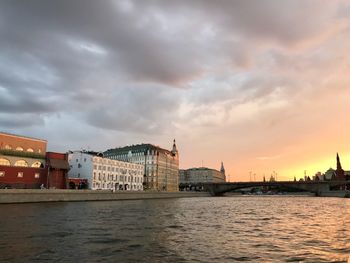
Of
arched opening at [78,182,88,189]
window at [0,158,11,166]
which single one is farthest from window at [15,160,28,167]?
arched opening at [78,182,88,189]

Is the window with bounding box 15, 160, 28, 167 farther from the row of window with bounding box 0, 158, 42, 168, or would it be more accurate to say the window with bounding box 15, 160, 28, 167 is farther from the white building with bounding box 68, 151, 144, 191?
the white building with bounding box 68, 151, 144, 191

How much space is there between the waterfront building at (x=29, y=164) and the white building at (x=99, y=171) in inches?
755

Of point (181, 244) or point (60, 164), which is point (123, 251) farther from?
point (60, 164)

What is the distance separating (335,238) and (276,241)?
21.3 feet

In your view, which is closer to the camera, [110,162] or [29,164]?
[29,164]

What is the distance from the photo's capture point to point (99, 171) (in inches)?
5640

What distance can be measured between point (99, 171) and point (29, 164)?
3936 centimetres

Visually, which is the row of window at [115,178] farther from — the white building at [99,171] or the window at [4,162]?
the window at [4,162]

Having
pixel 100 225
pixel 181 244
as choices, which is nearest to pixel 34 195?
pixel 100 225

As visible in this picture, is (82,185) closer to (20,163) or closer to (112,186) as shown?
(112,186)

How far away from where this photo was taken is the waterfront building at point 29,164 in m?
98.8

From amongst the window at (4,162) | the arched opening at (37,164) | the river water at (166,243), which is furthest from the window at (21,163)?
the river water at (166,243)

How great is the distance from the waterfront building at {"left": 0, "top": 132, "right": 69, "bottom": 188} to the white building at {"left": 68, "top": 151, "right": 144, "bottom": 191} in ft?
62.9

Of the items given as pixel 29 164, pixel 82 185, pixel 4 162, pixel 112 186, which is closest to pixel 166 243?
pixel 4 162
